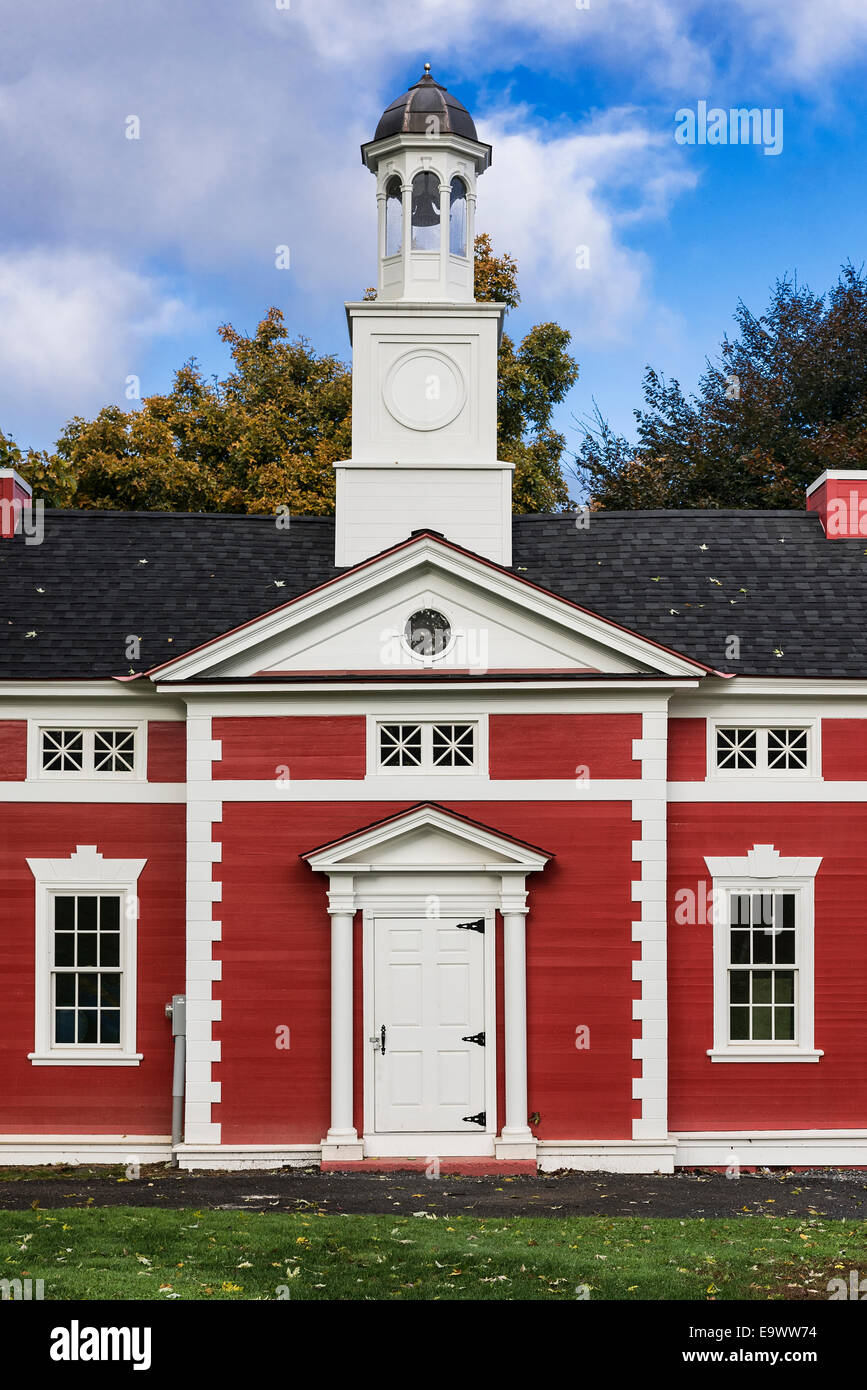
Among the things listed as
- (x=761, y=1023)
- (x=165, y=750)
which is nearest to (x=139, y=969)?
(x=165, y=750)

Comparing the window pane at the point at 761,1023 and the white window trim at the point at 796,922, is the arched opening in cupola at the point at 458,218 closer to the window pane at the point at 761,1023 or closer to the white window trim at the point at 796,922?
the white window trim at the point at 796,922

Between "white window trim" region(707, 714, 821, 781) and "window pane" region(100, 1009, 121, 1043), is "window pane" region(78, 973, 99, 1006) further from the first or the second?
"white window trim" region(707, 714, 821, 781)

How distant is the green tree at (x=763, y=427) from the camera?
31.4m

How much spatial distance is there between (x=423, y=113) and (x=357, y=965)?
987 cm

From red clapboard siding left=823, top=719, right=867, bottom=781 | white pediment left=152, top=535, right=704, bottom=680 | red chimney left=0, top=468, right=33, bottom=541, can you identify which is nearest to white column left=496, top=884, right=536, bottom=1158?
white pediment left=152, top=535, right=704, bottom=680

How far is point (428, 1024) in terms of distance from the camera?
15.0 meters

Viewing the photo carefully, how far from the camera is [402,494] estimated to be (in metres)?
16.6

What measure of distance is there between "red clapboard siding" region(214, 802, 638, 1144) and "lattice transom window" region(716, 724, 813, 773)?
1484 millimetres

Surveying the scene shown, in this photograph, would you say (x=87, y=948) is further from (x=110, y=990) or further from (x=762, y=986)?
(x=762, y=986)

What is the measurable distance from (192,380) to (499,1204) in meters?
26.2

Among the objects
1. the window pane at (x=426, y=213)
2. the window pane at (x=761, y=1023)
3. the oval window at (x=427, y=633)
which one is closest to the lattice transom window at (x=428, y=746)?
the oval window at (x=427, y=633)

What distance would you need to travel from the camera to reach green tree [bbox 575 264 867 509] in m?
31.4

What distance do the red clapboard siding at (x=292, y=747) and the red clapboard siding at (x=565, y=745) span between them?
4.90 ft

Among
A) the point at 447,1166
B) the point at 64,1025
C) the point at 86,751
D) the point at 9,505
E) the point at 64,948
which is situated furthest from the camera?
the point at 9,505
